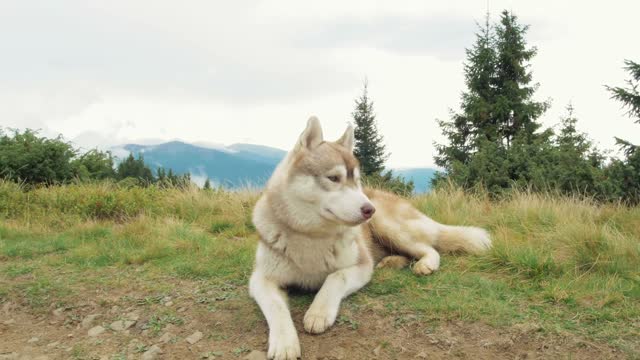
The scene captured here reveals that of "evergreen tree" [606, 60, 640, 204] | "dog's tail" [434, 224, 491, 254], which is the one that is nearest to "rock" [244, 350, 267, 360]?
"dog's tail" [434, 224, 491, 254]

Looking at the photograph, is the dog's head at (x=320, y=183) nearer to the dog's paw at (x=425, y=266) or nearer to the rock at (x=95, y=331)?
the dog's paw at (x=425, y=266)

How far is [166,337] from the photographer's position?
3.31 meters

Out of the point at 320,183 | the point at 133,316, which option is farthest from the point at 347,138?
the point at 133,316

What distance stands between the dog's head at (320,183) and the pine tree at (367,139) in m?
19.5

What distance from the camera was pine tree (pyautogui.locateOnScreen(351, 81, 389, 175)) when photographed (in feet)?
79.2

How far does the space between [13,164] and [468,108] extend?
14590mm

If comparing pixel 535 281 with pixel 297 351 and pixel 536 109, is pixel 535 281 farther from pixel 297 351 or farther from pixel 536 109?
pixel 536 109

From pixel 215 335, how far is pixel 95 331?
0.93 m

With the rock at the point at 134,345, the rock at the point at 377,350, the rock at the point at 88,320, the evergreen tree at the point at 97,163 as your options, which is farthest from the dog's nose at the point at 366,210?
the evergreen tree at the point at 97,163

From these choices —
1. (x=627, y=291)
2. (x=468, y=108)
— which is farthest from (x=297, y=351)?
(x=468, y=108)

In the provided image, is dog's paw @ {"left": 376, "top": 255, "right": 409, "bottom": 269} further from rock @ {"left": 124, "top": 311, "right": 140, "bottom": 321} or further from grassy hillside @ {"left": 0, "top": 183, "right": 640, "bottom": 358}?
rock @ {"left": 124, "top": 311, "right": 140, "bottom": 321}

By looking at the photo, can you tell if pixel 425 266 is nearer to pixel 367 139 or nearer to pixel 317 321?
pixel 317 321

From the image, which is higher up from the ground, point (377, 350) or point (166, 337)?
point (377, 350)

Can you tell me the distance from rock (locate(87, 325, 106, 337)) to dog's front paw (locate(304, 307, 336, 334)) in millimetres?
1492
